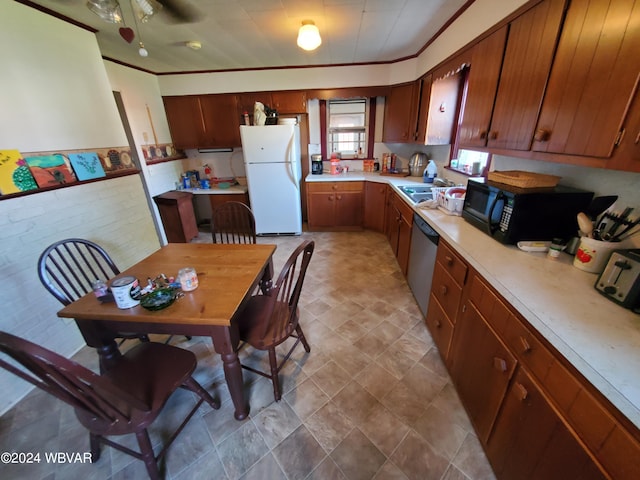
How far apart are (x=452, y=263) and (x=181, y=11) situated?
2.74m

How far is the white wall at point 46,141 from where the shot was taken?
1539mm

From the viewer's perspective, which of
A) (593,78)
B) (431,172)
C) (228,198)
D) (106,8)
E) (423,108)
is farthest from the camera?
(228,198)

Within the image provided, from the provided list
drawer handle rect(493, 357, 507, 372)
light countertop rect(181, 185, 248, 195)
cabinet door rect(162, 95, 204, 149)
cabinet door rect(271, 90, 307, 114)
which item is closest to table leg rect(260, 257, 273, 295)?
drawer handle rect(493, 357, 507, 372)

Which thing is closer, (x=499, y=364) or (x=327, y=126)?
(x=499, y=364)

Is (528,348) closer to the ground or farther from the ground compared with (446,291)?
farther from the ground

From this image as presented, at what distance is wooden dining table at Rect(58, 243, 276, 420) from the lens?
3.64ft

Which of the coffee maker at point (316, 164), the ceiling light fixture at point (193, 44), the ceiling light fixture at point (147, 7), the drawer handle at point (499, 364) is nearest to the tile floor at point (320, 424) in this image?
the drawer handle at point (499, 364)

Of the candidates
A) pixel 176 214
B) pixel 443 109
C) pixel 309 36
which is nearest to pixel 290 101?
pixel 309 36

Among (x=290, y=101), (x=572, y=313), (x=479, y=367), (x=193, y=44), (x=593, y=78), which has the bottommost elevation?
(x=479, y=367)

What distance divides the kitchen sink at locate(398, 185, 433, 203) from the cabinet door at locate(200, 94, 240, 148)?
8.83 feet

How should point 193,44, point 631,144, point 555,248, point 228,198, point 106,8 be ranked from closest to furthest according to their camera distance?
point 631,144 < point 555,248 < point 106,8 < point 193,44 < point 228,198

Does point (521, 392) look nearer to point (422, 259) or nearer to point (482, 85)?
point (422, 259)

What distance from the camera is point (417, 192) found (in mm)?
2619

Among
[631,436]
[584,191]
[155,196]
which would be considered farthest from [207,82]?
[631,436]
